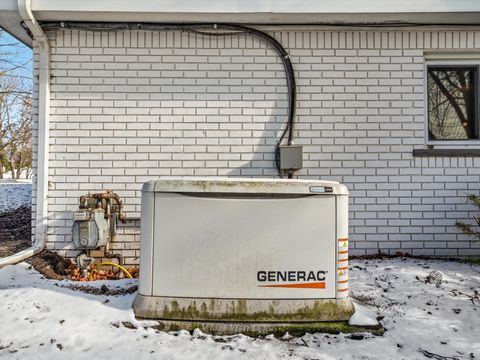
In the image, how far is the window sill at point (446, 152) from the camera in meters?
4.86

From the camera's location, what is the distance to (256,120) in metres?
4.89

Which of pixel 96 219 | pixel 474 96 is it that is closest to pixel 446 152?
pixel 474 96

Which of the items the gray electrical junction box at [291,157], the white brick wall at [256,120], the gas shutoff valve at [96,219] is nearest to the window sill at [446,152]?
the white brick wall at [256,120]

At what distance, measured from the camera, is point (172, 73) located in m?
4.89

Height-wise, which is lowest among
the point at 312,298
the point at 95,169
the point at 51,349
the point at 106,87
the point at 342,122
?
the point at 51,349

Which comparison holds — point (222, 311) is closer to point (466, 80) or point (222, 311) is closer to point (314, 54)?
point (314, 54)

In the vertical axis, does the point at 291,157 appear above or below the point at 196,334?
above

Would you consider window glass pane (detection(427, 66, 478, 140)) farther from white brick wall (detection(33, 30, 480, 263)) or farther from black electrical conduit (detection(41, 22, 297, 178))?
black electrical conduit (detection(41, 22, 297, 178))

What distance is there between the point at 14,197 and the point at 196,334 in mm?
9145

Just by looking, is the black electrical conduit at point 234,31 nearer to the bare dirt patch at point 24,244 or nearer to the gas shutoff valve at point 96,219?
the gas shutoff valve at point 96,219

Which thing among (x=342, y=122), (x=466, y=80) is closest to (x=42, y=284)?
(x=342, y=122)

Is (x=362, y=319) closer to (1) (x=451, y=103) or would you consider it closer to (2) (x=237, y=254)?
(2) (x=237, y=254)

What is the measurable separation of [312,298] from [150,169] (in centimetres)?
281

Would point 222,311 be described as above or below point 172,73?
below
